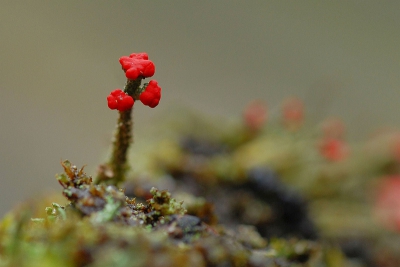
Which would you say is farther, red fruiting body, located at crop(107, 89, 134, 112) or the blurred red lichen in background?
the blurred red lichen in background

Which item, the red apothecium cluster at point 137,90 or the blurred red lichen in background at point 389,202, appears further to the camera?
the blurred red lichen in background at point 389,202

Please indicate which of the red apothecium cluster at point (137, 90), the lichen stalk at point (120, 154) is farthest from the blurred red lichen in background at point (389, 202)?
the red apothecium cluster at point (137, 90)

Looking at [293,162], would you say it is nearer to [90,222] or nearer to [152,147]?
[152,147]

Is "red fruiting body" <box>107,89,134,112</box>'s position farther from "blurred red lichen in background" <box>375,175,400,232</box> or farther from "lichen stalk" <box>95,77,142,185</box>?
"blurred red lichen in background" <box>375,175,400,232</box>

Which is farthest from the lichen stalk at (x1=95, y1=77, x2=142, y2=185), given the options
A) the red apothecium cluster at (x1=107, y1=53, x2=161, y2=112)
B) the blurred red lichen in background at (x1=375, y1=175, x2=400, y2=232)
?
the blurred red lichen in background at (x1=375, y1=175, x2=400, y2=232)

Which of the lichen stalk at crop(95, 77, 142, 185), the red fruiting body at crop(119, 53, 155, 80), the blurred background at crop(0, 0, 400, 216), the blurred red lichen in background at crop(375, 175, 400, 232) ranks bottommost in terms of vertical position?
the red fruiting body at crop(119, 53, 155, 80)

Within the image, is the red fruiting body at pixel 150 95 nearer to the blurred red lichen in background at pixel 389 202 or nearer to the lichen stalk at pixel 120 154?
the lichen stalk at pixel 120 154

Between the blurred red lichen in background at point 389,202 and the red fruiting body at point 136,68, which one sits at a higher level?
the blurred red lichen in background at point 389,202

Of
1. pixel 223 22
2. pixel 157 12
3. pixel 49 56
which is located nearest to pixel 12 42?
pixel 49 56

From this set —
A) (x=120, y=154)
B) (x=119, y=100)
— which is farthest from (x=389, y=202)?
(x=119, y=100)
